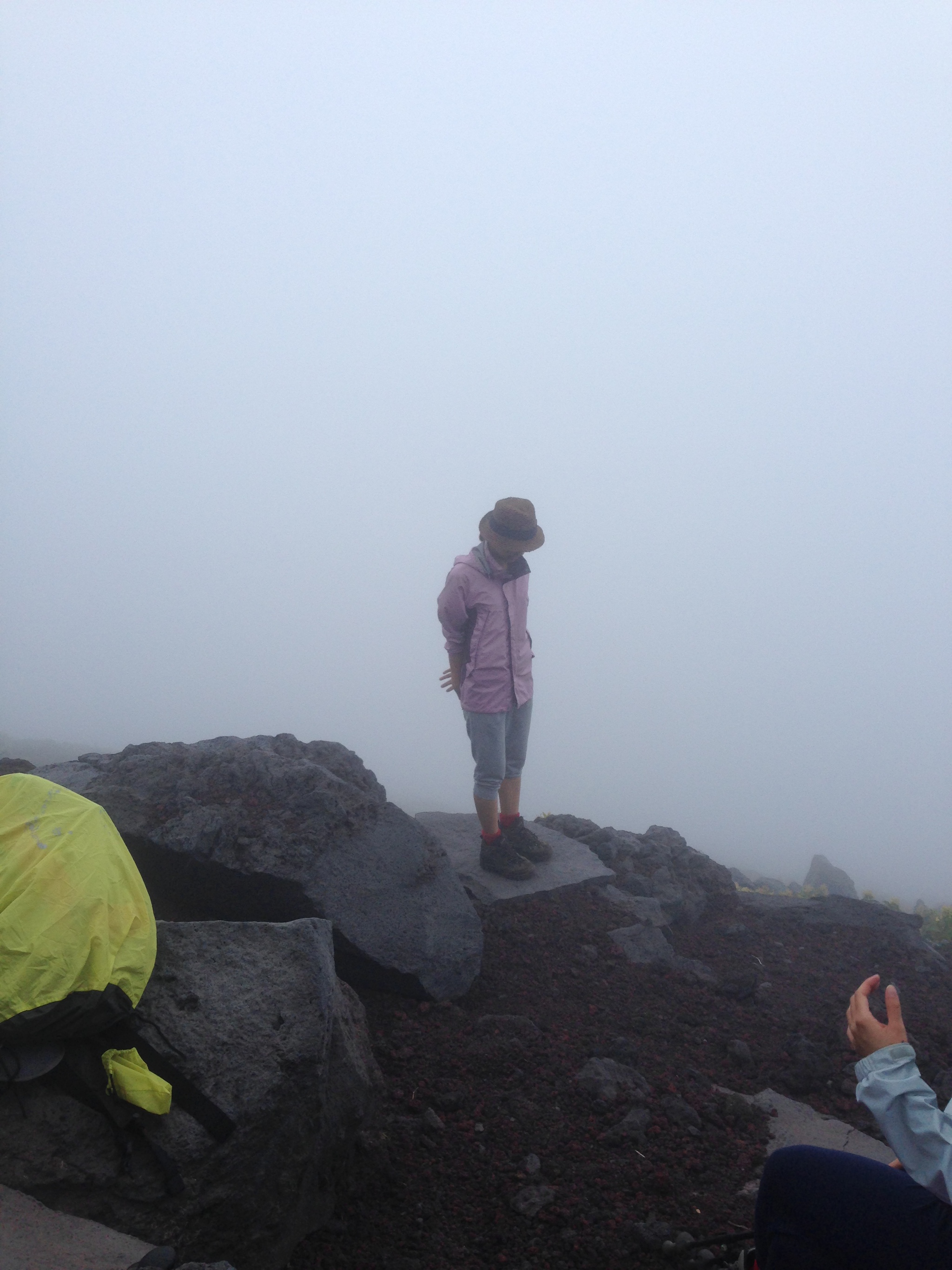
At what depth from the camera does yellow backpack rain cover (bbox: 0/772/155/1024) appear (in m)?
2.92

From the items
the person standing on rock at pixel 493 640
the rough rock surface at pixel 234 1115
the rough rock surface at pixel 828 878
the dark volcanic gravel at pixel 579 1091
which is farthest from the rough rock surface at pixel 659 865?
the rough rock surface at pixel 828 878

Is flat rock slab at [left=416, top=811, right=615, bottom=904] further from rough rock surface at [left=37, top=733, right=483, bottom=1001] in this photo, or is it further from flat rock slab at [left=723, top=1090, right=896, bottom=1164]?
flat rock slab at [left=723, top=1090, right=896, bottom=1164]

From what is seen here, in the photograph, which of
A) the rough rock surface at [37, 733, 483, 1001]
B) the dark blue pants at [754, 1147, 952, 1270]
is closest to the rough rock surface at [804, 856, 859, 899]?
the rough rock surface at [37, 733, 483, 1001]

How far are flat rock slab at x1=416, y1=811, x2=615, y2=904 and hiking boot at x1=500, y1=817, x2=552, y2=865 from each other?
9 cm

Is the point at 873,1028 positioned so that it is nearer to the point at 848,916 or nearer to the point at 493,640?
the point at 493,640

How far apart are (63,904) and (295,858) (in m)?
1.86

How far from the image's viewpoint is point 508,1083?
423 cm

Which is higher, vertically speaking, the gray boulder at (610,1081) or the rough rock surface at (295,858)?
the rough rock surface at (295,858)

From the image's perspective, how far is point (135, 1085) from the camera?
3047 mm

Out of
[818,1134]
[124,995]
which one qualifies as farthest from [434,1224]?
[818,1134]

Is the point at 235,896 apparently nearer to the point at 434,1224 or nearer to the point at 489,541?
the point at 434,1224

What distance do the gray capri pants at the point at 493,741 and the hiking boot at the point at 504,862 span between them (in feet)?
1.52

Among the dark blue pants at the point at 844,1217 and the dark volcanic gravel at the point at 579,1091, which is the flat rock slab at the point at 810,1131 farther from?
the dark blue pants at the point at 844,1217

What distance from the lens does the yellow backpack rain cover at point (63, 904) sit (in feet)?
9.59
